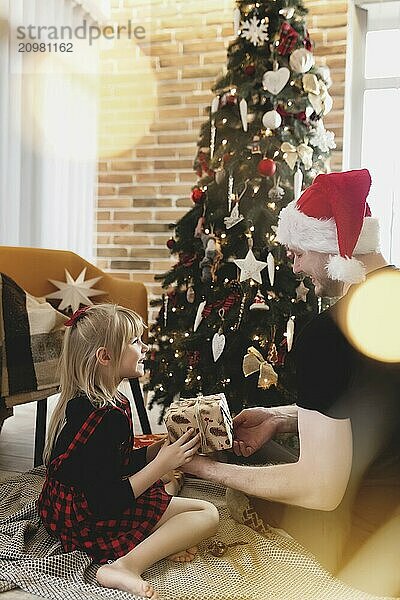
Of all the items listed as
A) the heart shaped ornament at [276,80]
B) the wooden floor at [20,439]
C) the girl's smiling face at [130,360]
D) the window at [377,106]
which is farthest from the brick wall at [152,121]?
the girl's smiling face at [130,360]

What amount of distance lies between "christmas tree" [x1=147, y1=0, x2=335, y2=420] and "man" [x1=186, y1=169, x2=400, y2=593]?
124 centimetres

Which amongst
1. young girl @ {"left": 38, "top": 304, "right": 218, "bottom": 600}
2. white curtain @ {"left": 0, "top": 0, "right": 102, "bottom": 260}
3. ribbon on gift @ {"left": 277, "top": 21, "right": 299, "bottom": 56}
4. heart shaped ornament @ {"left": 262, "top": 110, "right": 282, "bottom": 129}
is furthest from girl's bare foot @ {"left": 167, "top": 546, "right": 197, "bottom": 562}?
white curtain @ {"left": 0, "top": 0, "right": 102, "bottom": 260}

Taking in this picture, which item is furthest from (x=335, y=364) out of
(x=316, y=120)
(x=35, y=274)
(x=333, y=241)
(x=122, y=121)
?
(x=122, y=121)

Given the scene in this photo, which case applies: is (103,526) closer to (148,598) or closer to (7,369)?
(148,598)

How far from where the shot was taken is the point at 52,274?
3820 millimetres

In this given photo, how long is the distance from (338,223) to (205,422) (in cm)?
60

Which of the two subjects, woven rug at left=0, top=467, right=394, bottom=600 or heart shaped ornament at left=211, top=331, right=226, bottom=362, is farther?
heart shaped ornament at left=211, top=331, right=226, bottom=362

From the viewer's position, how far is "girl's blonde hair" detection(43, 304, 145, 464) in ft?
6.72

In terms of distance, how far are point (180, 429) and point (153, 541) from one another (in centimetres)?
28

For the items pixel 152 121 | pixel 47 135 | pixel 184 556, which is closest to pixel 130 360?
pixel 184 556

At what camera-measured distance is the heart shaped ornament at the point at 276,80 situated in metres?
3.22

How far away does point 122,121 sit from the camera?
17.4 feet

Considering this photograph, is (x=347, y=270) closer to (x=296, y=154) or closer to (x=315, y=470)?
(x=315, y=470)

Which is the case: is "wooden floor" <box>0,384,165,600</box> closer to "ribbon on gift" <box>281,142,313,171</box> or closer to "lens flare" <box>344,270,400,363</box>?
"ribbon on gift" <box>281,142,313,171</box>
